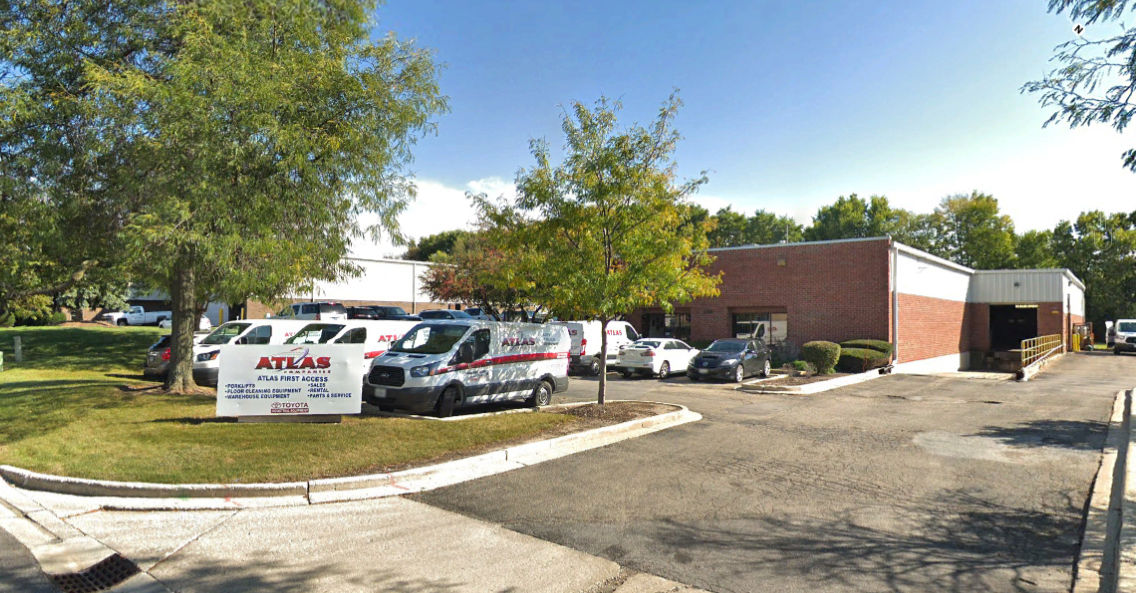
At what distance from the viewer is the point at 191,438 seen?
373 inches

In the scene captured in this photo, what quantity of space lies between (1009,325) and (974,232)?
28.4 metres

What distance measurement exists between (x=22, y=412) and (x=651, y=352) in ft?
53.9

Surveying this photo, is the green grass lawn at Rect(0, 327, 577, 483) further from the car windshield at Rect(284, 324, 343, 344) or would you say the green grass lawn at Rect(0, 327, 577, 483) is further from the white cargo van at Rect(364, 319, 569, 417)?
the car windshield at Rect(284, 324, 343, 344)

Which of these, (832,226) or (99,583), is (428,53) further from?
(832,226)

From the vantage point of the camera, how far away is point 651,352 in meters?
22.3

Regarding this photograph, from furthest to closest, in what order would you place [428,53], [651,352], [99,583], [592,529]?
1. [651,352]
2. [428,53]
3. [592,529]
4. [99,583]

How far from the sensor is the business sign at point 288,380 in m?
10.4

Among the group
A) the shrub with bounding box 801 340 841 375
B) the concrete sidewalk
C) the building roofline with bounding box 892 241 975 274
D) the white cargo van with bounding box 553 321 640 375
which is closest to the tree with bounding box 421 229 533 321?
the white cargo van with bounding box 553 321 640 375

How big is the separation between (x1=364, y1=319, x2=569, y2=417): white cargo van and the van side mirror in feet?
0.06

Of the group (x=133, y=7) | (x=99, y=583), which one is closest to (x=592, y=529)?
(x=99, y=583)

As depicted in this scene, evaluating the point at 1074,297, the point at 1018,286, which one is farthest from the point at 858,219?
the point at 1018,286

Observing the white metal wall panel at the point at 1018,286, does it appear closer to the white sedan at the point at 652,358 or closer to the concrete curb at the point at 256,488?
the white sedan at the point at 652,358

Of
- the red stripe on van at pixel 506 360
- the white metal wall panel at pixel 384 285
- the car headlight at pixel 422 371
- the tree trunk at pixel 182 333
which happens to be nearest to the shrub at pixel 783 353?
the red stripe on van at pixel 506 360

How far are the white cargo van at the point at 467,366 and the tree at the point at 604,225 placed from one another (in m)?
1.20
